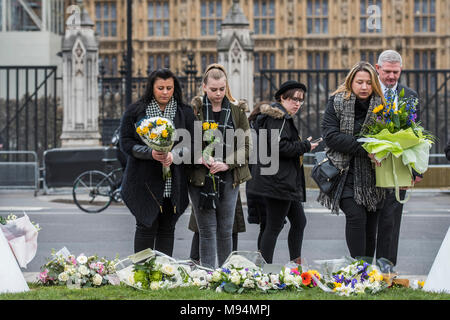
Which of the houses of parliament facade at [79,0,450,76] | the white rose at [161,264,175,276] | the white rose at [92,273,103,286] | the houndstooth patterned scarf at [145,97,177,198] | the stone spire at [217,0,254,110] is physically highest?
the houses of parliament facade at [79,0,450,76]

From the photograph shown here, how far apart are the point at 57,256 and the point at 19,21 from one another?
3528 cm

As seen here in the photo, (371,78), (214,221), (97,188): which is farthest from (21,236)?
(97,188)

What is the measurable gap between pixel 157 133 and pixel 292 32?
42.9 metres

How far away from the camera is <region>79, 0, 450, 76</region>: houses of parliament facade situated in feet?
157

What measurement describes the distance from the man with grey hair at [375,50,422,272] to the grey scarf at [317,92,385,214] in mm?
212

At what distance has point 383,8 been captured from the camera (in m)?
48.2

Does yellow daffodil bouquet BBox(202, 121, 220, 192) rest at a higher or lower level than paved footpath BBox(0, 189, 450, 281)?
higher

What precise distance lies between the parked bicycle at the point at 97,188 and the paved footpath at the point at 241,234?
0.23m

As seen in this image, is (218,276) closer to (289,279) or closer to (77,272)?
(289,279)

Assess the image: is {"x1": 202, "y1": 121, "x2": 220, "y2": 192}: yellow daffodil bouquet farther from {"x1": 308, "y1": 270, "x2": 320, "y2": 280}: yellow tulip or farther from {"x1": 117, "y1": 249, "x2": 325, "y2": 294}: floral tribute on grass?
{"x1": 308, "y1": 270, "x2": 320, "y2": 280}: yellow tulip

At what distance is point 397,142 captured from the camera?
630 cm

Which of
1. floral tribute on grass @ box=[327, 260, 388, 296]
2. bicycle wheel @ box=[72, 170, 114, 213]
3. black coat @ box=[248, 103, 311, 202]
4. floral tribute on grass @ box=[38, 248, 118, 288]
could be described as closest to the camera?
floral tribute on grass @ box=[327, 260, 388, 296]

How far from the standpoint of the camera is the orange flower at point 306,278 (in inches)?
240

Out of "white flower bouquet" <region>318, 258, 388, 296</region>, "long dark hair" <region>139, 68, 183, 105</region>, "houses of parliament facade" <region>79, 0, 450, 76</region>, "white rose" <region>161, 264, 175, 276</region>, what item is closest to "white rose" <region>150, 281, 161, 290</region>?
"white rose" <region>161, 264, 175, 276</region>
